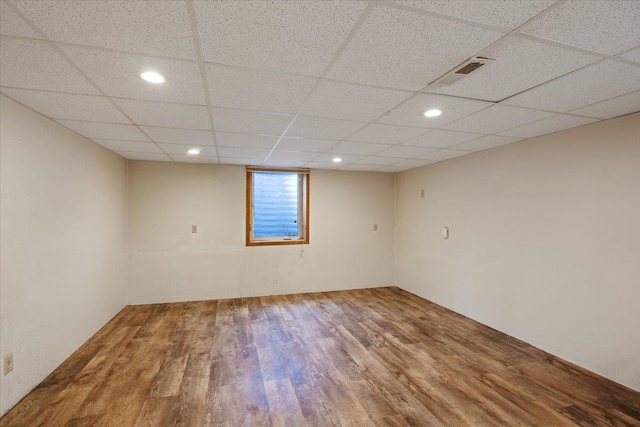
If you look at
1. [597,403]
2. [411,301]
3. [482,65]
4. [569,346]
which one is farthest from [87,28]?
[411,301]

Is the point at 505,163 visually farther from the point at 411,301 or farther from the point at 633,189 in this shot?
the point at 411,301

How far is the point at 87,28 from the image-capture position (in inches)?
52.1

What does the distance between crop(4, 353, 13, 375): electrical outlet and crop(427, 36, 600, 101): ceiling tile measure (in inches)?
140

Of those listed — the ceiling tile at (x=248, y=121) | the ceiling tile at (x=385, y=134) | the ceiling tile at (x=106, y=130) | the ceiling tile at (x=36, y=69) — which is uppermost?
the ceiling tile at (x=385, y=134)

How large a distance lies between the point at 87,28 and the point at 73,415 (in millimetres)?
2523

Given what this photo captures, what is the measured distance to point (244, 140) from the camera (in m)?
3.32

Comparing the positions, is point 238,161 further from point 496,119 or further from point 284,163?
point 496,119

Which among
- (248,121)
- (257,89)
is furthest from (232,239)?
(257,89)

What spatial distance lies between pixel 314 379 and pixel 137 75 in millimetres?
2674

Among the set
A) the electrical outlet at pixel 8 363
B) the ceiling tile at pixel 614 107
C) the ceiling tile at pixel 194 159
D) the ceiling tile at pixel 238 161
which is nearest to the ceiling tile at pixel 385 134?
the ceiling tile at pixel 614 107

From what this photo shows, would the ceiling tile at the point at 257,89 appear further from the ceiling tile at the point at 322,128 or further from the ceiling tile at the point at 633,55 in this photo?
the ceiling tile at the point at 633,55

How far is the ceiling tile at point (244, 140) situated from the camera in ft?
10.2

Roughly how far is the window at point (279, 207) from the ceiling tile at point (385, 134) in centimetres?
229

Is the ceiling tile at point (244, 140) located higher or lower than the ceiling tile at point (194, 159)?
lower
